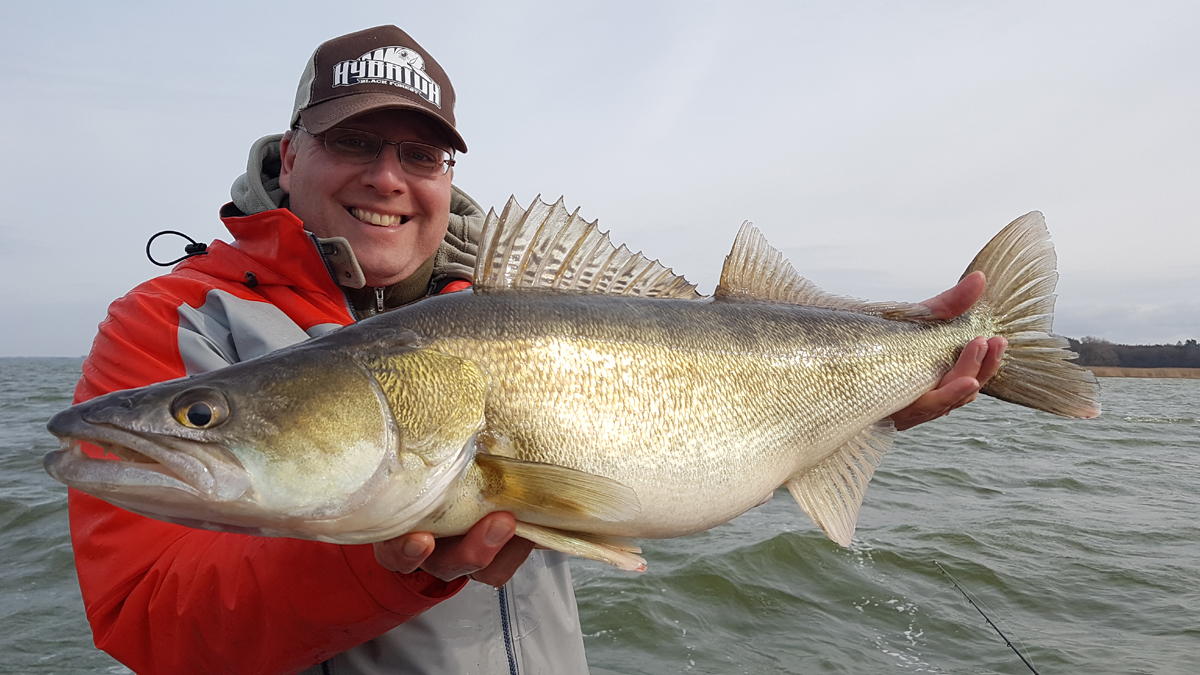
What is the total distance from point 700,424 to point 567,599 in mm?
1065

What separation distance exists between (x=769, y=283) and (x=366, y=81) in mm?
1837

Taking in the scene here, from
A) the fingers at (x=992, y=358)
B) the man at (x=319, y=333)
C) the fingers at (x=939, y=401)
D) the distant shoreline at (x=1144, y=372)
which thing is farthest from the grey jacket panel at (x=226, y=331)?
the distant shoreline at (x=1144, y=372)

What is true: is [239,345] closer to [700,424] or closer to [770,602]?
[700,424]

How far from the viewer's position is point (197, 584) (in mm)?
1635

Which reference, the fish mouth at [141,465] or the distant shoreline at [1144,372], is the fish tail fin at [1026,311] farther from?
the distant shoreline at [1144,372]

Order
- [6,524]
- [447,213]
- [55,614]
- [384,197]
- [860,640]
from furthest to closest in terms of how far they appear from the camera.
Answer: [6,524]
[55,614]
[860,640]
[447,213]
[384,197]

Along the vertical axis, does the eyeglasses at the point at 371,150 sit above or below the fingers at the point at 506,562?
above

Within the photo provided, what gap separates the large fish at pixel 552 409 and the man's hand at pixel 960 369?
0.19 ft

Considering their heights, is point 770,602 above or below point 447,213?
below

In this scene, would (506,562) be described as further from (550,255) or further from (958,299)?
(958,299)

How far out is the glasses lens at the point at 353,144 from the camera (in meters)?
2.91

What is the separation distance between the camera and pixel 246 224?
2627 millimetres

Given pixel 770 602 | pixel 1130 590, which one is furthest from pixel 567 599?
pixel 1130 590

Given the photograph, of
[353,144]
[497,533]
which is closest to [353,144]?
[353,144]
